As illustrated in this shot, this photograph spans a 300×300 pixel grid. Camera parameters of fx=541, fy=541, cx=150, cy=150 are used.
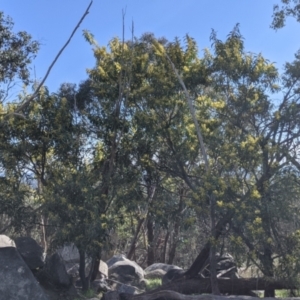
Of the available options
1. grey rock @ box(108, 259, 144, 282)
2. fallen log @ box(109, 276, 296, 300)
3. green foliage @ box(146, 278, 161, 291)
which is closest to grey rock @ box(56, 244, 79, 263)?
grey rock @ box(108, 259, 144, 282)

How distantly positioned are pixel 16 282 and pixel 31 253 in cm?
257

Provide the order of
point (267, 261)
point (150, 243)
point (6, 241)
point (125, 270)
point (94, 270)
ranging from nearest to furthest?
point (267, 261), point (6, 241), point (94, 270), point (125, 270), point (150, 243)

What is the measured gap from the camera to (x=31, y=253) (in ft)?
46.0

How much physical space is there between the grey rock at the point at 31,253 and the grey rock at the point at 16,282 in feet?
7.03

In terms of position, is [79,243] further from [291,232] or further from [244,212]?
[291,232]

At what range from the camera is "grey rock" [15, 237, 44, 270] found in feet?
45.7

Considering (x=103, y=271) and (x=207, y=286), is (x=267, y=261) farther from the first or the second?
(x=103, y=271)

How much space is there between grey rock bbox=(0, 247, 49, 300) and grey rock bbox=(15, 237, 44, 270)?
2.14m

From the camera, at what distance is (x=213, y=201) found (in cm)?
1162

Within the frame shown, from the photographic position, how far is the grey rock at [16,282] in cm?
1136

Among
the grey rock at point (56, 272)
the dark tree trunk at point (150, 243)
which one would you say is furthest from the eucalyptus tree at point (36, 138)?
the dark tree trunk at point (150, 243)

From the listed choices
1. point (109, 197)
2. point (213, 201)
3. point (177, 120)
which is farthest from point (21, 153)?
point (213, 201)

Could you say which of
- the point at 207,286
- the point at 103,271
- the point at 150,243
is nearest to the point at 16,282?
the point at 207,286

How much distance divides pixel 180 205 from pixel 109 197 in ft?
6.01
